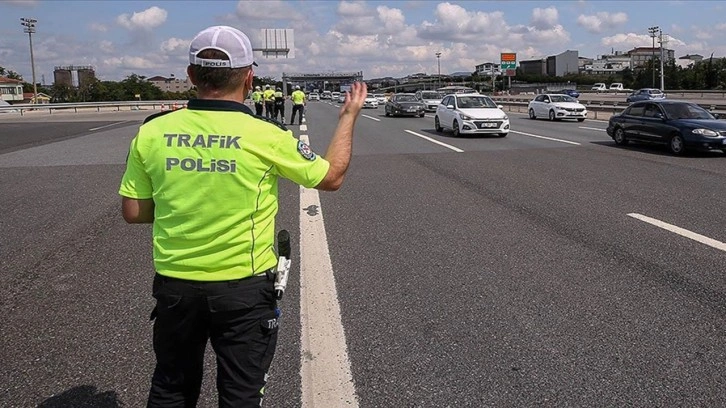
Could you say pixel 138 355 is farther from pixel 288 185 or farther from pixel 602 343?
pixel 288 185

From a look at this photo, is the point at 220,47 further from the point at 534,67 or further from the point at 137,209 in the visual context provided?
the point at 534,67

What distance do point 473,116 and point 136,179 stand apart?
65.7 ft

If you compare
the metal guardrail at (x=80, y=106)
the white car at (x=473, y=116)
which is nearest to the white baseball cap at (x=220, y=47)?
the white car at (x=473, y=116)

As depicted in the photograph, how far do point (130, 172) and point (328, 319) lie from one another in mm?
2503

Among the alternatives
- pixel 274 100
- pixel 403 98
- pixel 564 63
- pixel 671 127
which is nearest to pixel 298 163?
pixel 671 127

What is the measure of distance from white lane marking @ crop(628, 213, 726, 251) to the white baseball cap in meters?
5.93

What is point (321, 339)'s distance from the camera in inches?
169

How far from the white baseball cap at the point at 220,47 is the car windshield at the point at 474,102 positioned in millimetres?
20886

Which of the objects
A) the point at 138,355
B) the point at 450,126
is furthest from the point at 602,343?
the point at 450,126

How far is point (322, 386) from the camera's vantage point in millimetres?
3604

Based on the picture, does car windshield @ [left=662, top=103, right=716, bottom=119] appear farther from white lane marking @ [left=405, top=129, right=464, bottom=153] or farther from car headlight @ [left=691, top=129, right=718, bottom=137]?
white lane marking @ [left=405, top=129, right=464, bottom=153]

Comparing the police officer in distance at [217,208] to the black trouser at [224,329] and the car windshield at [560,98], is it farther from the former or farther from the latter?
the car windshield at [560,98]

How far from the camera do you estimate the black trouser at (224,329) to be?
2355 millimetres

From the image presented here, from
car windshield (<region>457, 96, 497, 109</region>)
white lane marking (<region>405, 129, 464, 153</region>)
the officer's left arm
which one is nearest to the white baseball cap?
the officer's left arm
